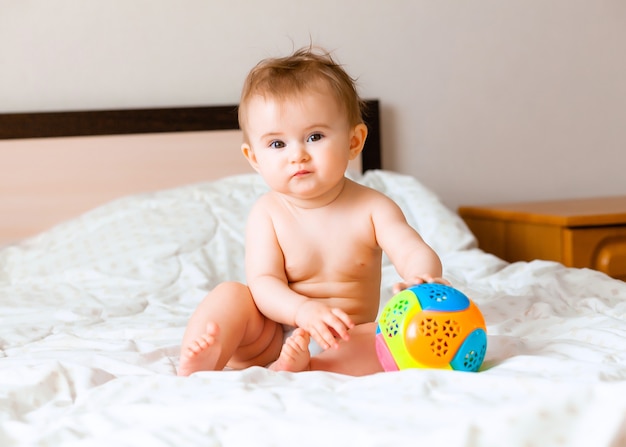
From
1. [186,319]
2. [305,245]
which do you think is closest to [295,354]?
[305,245]

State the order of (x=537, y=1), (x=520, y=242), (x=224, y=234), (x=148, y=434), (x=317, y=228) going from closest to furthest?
1. (x=148, y=434)
2. (x=317, y=228)
3. (x=224, y=234)
4. (x=520, y=242)
5. (x=537, y=1)

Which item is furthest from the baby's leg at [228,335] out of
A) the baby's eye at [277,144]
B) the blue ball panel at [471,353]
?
the blue ball panel at [471,353]

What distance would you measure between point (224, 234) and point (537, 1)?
142cm

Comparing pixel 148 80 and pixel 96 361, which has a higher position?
pixel 148 80

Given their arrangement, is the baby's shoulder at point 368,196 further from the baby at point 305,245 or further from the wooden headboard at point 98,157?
the wooden headboard at point 98,157

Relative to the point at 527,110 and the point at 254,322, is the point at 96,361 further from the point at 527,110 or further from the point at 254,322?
the point at 527,110

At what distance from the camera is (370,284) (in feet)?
3.91

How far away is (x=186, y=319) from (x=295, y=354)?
54 cm

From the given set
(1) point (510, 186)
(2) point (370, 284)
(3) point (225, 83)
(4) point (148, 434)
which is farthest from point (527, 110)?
(4) point (148, 434)

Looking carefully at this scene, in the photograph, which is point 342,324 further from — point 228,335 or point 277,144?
point 277,144

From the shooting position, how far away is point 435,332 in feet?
2.77

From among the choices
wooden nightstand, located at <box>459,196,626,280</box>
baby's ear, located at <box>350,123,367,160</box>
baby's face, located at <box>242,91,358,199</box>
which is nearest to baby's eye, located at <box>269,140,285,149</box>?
baby's face, located at <box>242,91,358,199</box>

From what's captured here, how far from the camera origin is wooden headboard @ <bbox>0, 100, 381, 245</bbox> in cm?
222

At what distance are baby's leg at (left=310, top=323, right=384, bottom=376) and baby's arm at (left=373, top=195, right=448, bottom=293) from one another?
11cm
